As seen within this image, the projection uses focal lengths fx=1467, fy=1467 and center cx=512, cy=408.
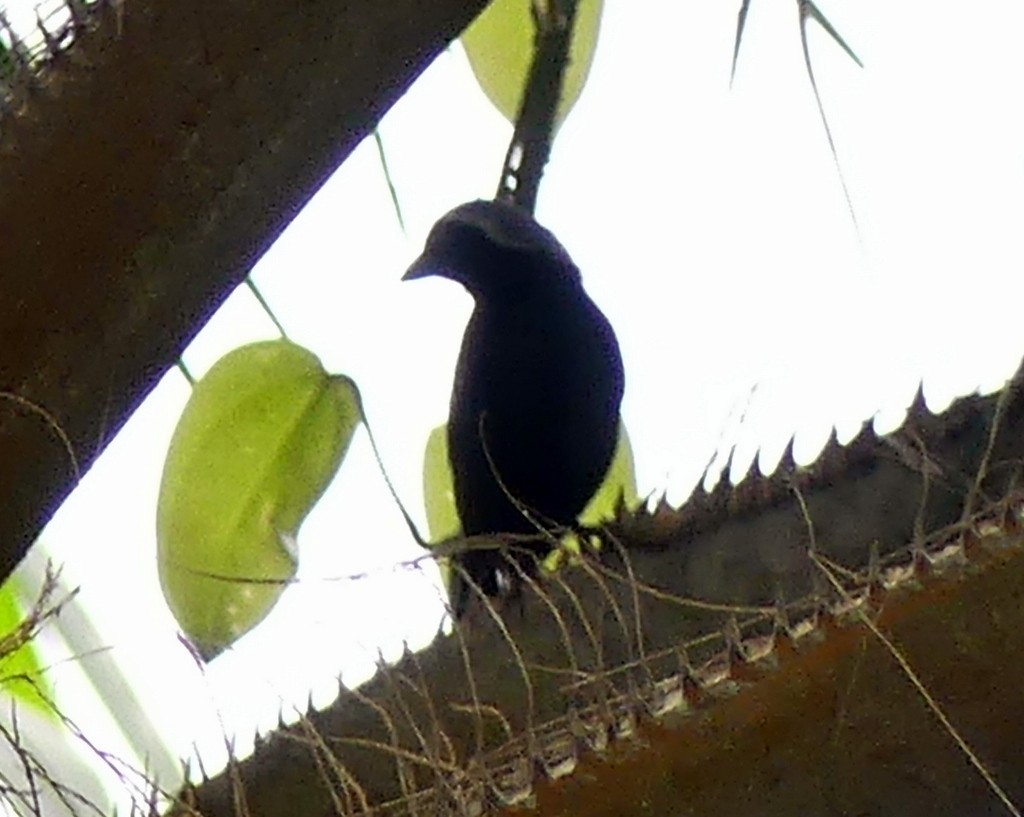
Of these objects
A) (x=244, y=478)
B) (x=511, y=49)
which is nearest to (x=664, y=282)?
(x=511, y=49)

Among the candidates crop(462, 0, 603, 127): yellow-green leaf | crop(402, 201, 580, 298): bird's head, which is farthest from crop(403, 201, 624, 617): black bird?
crop(462, 0, 603, 127): yellow-green leaf

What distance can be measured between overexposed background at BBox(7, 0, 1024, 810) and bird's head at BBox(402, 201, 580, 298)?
58mm

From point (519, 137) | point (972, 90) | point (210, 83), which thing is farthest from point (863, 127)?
point (210, 83)

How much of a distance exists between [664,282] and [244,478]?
222 mm

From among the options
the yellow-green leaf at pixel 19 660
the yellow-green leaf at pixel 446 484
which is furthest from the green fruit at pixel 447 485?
the yellow-green leaf at pixel 19 660

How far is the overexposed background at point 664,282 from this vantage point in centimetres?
50

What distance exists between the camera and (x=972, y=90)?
58 cm

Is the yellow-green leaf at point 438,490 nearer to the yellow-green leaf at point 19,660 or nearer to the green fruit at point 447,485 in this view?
the green fruit at point 447,485

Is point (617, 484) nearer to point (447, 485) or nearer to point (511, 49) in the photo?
point (447, 485)

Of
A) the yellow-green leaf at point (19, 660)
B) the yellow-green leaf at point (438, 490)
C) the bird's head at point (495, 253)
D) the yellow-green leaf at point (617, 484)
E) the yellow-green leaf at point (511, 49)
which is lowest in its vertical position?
the yellow-green leaf at point (617, 484)

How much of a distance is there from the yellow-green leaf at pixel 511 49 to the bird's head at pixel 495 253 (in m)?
0.12

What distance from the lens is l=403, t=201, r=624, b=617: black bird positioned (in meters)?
0.46

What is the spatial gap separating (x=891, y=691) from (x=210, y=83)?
0.70 ft

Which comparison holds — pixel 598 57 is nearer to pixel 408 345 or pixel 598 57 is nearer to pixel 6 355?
pixel 408 345
